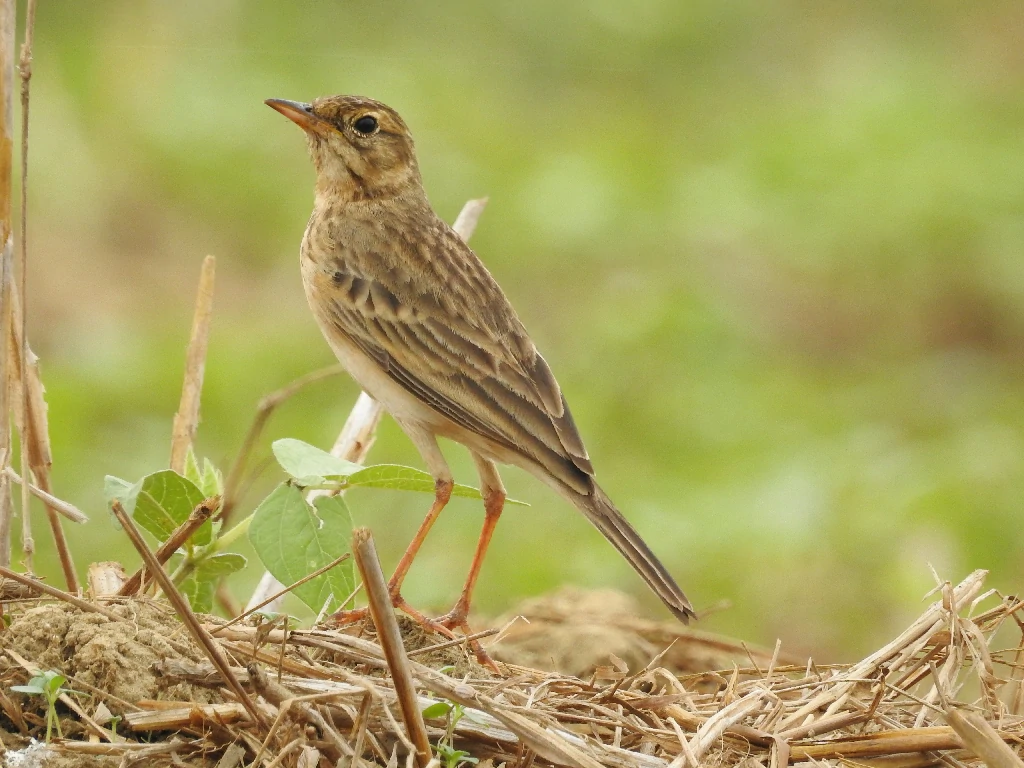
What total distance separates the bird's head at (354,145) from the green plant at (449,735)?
3269mm

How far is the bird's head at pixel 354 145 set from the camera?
21.4ft

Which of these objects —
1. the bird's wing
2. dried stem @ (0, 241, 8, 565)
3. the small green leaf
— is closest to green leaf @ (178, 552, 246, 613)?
dried stem @ (0, 241, 8, 565)

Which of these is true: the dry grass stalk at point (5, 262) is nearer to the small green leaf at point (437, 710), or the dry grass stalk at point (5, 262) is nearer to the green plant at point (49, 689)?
the green plant at point (49, 689)

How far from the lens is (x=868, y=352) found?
12047mm

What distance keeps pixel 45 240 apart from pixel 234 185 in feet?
5.84

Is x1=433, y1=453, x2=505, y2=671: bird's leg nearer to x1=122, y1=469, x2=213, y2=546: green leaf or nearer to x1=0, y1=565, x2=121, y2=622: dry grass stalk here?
x1=122, y1=469, x2=213, y2=546: green leaf

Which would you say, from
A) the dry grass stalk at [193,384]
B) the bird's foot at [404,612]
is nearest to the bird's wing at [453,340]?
the dry grass stalk at [193,384]

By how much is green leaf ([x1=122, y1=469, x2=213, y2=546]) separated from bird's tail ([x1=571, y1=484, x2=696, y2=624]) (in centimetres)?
142

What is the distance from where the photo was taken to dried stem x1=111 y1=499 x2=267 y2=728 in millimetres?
3576

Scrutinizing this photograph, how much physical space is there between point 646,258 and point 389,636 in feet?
31.2

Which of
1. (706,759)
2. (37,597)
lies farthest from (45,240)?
(706,759)

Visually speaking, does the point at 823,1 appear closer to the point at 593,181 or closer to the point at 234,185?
the point at 593,181

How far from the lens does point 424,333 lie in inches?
233

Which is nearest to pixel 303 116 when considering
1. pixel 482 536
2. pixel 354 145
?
Result: pixel 354 145
